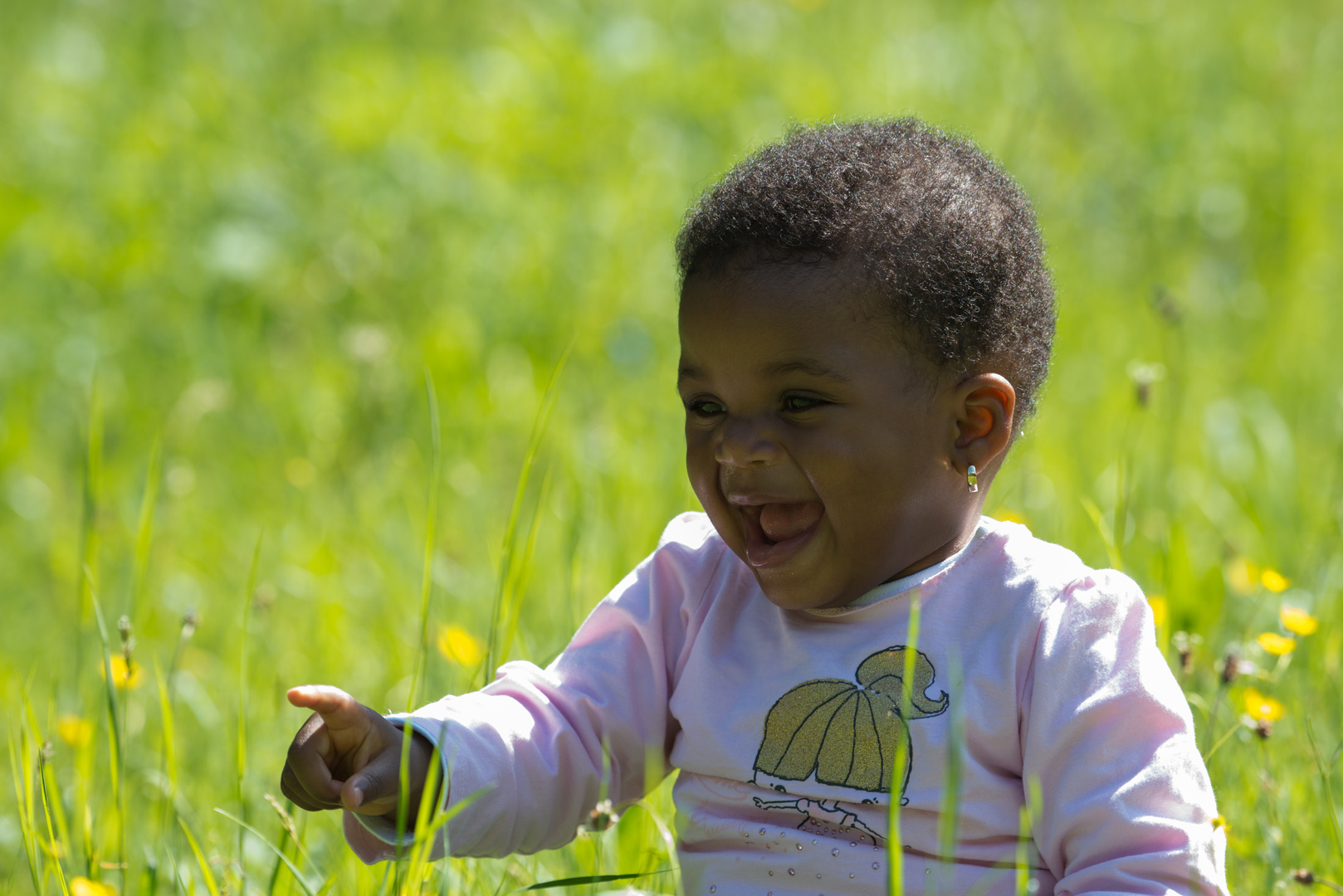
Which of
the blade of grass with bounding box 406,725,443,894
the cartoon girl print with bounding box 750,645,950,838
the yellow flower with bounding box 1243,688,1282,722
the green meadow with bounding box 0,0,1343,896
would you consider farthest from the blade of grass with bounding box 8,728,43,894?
the yellow flower with bounding box 1243,688,1282,722

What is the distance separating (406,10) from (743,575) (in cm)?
501

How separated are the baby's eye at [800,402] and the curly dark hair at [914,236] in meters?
0.14

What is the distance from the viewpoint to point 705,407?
69.1 inches

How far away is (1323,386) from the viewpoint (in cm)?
421

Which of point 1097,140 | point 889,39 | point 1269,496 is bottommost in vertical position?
point 1269,496

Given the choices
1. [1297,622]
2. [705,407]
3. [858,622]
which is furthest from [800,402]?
[1297,622]

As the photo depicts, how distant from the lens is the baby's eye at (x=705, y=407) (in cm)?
174

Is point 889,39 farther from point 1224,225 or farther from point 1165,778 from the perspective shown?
point 1165,778

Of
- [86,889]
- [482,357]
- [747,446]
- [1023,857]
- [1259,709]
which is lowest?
[86,889]

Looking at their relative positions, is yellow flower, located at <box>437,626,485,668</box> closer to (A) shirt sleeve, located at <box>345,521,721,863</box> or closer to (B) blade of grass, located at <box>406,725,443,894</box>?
(A) shirt sleeve, located at <box>345,521,721,863</box>

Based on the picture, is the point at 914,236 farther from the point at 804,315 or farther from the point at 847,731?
the point at 847,731

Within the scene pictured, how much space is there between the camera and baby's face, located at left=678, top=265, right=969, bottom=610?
1629 millimetres

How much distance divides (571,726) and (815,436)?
524mm

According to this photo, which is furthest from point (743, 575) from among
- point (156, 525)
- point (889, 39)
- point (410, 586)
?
point (889, 39)
